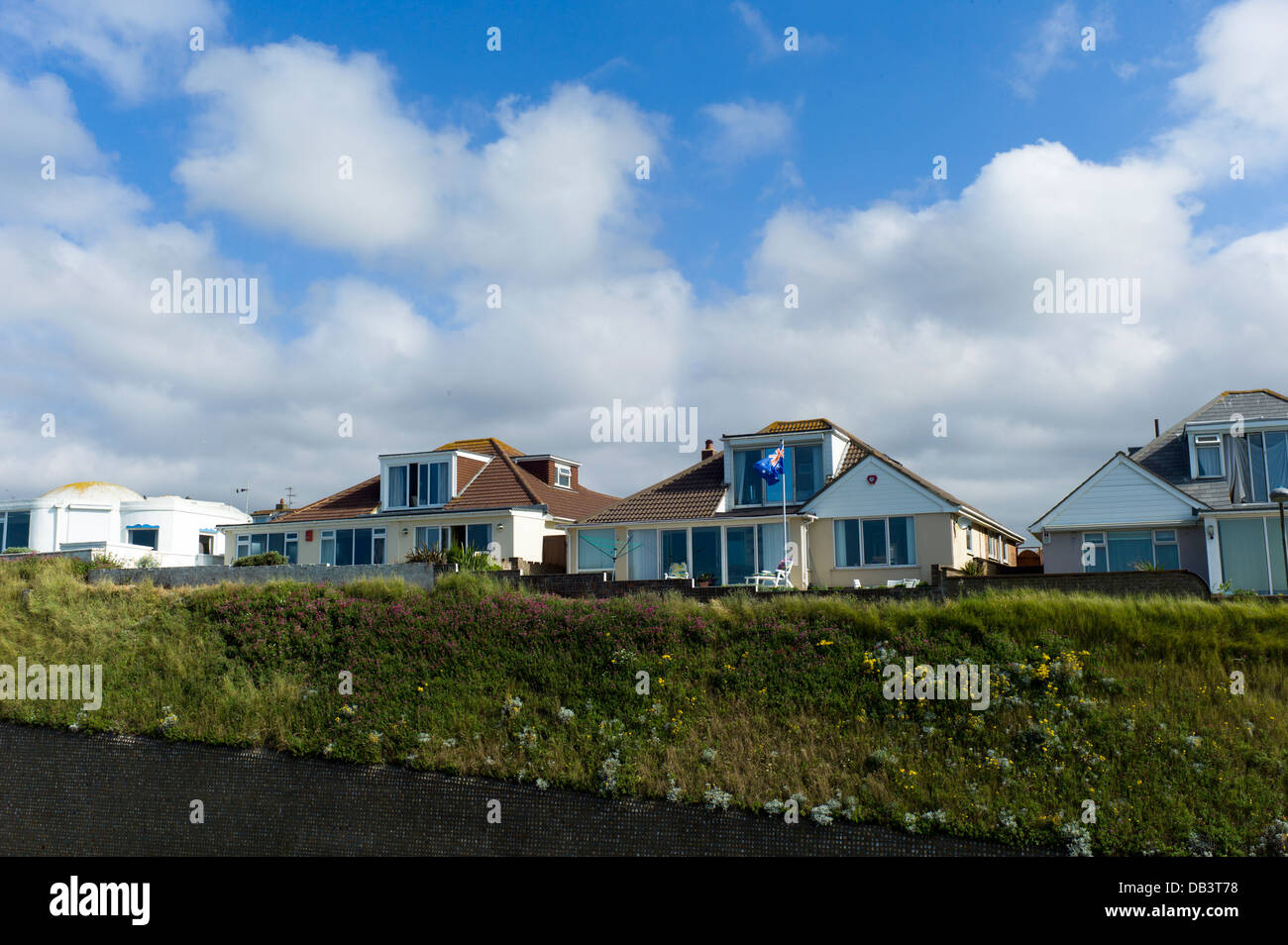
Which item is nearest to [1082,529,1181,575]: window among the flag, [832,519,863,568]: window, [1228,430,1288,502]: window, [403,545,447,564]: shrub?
[1228,430,1288,502]: window

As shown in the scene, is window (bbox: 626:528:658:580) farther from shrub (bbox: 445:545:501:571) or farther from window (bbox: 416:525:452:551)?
window (bbox: 416:525:452:551)

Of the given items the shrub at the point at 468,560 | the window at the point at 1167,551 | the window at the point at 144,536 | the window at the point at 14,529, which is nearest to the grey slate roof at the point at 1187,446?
the window at the point at 1167,551

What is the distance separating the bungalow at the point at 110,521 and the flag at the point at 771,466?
1045 inches

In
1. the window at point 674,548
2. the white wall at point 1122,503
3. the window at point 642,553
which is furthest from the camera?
the window at point 642,553

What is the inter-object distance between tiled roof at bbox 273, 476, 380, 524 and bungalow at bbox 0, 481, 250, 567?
670cm

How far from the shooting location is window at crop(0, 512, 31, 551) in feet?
155

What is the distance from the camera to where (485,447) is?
41688 mm

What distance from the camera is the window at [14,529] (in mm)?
47188

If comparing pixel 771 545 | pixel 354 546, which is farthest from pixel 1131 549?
pixel 354 546

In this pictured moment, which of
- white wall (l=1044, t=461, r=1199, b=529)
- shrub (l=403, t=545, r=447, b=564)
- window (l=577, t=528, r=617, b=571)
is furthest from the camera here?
window (l=577, t=528, r=617, b=571)

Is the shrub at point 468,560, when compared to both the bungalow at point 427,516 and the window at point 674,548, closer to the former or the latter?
the window at point 674,548
